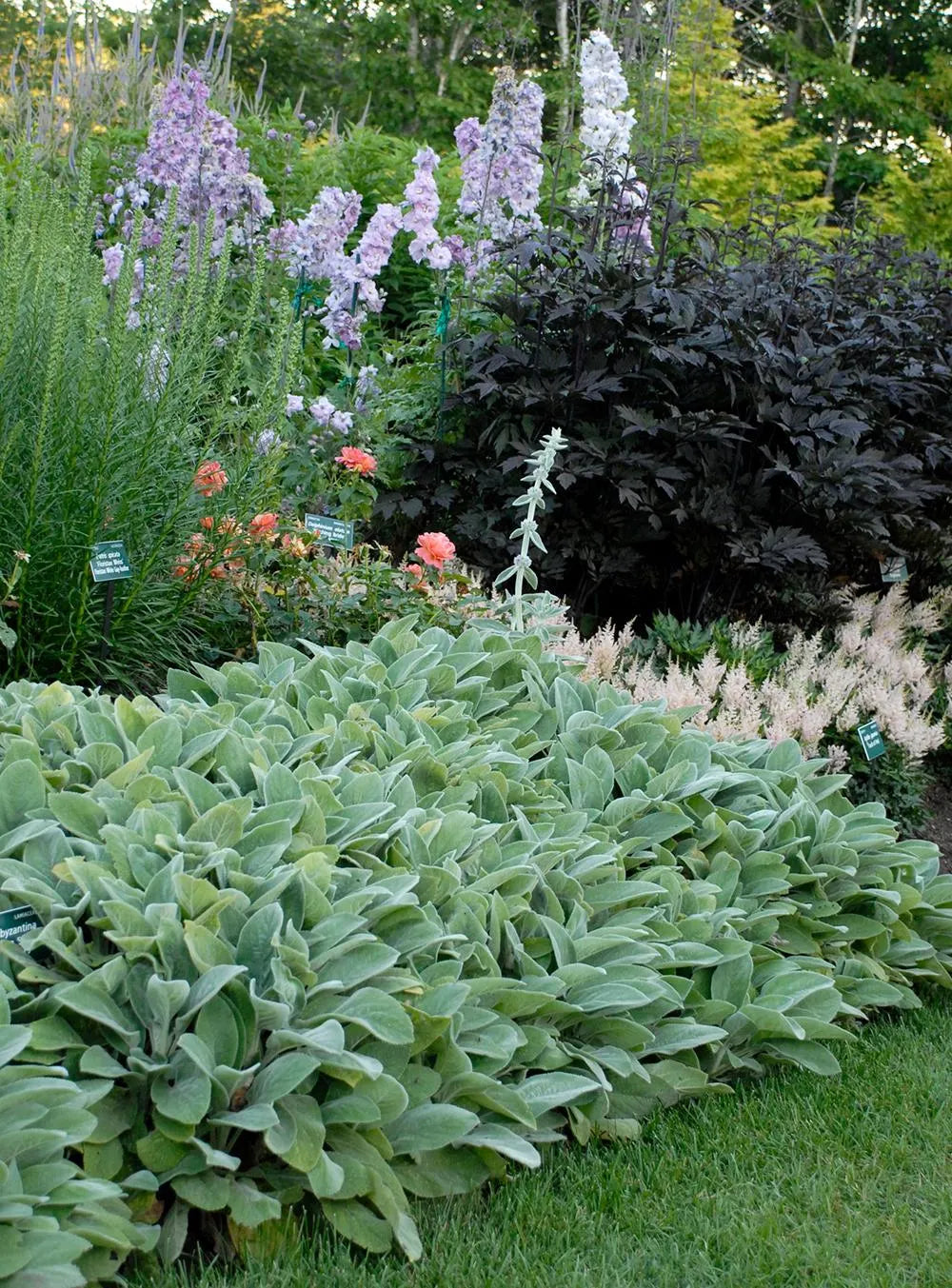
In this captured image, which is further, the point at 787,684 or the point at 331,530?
the point at 787,684

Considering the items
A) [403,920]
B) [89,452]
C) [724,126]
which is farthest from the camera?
[724,126]

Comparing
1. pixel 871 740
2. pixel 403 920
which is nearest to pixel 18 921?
pixel 403 920

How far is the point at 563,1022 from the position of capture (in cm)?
251

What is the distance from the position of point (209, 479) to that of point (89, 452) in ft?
1.20

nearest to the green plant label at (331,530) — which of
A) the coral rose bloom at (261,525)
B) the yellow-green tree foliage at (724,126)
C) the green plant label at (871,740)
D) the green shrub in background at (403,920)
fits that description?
the coral rose bloom at (261,525)

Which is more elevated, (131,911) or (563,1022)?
(131,911)

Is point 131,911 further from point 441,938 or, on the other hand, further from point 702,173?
point 702,173

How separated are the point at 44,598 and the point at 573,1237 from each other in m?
2.24

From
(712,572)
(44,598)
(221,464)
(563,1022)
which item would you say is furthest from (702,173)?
(563,1022)

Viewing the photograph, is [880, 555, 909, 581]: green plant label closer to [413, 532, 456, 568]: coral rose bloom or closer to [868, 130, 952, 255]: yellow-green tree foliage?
[413, 532, 456, 568]: coral rose bloom

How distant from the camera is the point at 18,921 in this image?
2.23 metres

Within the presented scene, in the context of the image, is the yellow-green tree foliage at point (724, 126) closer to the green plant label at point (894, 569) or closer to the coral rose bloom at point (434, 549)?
the green plant label at point (894, 569)

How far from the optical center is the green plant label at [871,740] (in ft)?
13.6

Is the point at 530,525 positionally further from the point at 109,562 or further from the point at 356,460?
the point at 109,562
